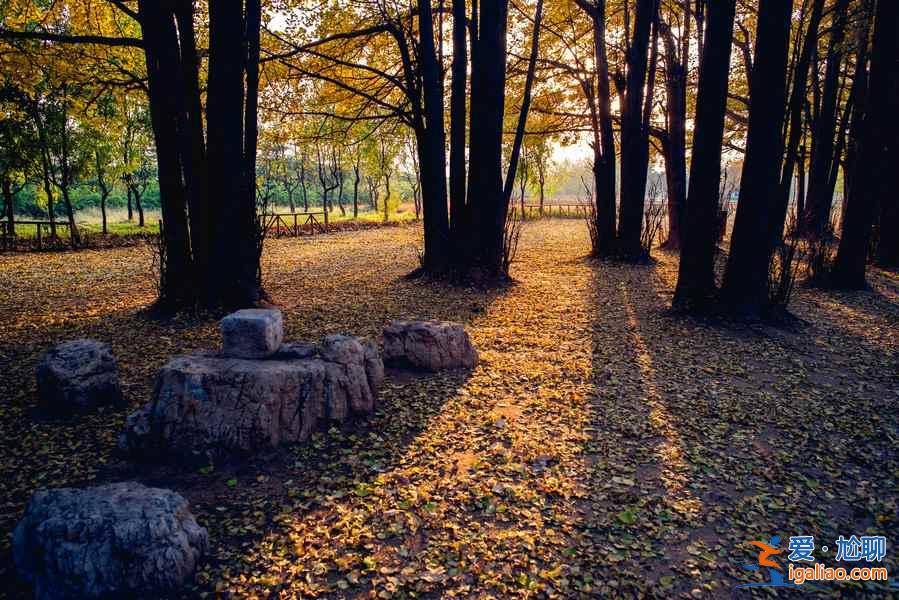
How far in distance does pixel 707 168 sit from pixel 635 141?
5.92 meters

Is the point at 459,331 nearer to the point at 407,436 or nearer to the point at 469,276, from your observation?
the point at 407,436

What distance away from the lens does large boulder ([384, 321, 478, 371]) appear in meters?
5.68

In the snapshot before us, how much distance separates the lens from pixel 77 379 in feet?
14.5

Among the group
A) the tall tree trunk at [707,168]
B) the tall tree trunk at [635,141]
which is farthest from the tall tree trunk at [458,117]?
the tall tree trunk at [635,141]

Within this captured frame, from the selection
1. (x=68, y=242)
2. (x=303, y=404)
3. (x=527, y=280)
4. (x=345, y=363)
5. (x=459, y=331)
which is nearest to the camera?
(x=303, y=404)

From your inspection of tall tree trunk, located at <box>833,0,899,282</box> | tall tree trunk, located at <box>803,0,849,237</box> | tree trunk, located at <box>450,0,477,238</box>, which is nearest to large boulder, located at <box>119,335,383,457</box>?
tree trunk, located at <box>450,0,477,238</box>

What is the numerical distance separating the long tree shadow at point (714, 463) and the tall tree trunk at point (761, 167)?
3.53ft

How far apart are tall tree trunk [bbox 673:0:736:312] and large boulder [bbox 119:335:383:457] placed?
5.86 m

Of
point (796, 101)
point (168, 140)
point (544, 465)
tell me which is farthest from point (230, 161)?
point (796, 101)

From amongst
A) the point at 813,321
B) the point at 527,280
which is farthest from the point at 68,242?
the point at 813,321

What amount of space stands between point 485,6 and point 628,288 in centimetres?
628

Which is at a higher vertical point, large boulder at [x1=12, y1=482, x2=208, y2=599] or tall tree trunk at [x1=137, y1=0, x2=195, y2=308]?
tall tree trunk at [x1=137, y1=0, x2=195, y2=308]

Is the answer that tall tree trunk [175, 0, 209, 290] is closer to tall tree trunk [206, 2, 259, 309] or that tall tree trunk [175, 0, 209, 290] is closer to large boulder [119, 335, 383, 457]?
tall tree trunk [206, 2, 259, 309]

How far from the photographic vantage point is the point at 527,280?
11.1 meters
